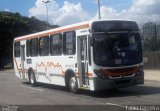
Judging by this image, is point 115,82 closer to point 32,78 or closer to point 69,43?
point 69,43

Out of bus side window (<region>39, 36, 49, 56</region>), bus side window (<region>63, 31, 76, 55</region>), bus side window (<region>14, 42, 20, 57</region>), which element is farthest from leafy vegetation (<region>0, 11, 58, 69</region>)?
bus side window (<region>63, 31, 76, 55</region>)

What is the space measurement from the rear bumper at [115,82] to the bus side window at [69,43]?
2.47 metres

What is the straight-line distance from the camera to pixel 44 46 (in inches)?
841

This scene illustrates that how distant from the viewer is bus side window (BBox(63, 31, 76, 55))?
17594mm

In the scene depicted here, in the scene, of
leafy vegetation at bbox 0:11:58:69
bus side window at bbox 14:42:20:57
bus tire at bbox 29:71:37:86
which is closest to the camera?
bus tire at bbox 29:71:37:86

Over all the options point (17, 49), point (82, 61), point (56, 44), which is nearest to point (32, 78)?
point (17, 49)

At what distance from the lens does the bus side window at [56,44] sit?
19156mm

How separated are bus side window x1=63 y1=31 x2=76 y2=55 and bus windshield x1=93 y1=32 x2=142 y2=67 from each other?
1885mm

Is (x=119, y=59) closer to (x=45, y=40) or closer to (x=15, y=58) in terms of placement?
(x=45, y=40)

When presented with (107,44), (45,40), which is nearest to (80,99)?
(107,44)

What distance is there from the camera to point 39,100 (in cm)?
1622

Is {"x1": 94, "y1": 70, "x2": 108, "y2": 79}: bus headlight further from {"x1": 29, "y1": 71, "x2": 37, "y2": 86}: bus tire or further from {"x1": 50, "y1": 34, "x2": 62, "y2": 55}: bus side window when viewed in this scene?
{"x1": 29, "y1": 71, "x2": 37, "y2": 86}: bus tire

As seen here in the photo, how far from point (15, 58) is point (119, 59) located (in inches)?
502

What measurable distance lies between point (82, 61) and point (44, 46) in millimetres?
4937
